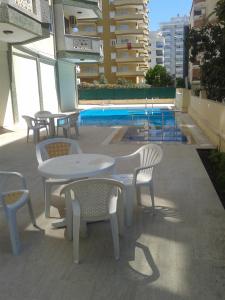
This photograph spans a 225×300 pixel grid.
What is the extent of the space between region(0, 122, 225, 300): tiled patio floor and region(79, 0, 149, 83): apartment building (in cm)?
5217

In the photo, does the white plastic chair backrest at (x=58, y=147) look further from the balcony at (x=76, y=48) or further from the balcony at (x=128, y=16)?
the balcony at (x=128, y=16)

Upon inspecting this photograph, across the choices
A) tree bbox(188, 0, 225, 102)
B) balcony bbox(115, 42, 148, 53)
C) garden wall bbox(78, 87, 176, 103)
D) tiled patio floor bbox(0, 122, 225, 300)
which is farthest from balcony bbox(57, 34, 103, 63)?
balcony bbox(115, 42, 148, 53)

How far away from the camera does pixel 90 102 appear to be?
29703mm

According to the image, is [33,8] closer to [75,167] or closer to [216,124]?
[216,124]

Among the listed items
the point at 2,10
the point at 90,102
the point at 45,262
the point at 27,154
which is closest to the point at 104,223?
the point at 45,262

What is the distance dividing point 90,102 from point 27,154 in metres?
22.4

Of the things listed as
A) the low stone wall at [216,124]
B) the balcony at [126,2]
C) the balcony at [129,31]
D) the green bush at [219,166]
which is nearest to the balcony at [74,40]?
the low stone wall at [216,124]

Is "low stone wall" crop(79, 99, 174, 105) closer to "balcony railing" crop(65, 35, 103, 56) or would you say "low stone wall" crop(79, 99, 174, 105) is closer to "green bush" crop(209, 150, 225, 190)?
"balcony railing" crop(65, 35, 103, 56)

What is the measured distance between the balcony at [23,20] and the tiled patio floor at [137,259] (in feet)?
20.8

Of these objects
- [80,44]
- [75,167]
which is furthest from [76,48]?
[75,167]

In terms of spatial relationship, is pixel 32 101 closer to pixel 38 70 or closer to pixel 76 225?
pixel 38 70

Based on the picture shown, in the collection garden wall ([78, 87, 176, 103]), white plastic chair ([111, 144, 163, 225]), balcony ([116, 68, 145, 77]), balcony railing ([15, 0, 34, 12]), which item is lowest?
white plastic chair ([111, 144, 163, 225])

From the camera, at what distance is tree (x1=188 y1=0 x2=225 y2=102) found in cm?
916

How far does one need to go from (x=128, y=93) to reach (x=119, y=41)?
28.0m
